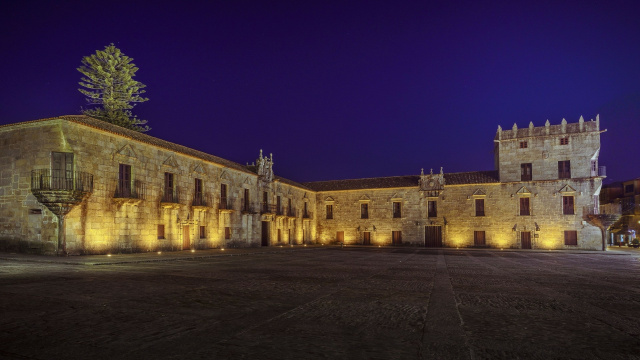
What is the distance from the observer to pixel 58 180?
1708cm

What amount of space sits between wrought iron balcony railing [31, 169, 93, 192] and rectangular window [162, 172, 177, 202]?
5231 mm

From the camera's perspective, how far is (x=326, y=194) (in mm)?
42781

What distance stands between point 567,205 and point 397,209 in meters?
15.0

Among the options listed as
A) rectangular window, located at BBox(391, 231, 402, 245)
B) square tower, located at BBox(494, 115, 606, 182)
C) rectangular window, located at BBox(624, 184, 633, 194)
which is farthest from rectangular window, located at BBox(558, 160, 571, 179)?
rectangular window, located at BBox(624, 184, 633, 194)

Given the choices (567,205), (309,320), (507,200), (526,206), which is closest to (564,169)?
(567,205)

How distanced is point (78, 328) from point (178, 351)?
1.78 metres

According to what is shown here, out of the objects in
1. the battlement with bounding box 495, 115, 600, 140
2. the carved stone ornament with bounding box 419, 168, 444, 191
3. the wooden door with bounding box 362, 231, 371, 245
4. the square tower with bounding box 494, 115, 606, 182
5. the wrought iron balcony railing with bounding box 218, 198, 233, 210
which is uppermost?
the battlement with bounding box 495, 115, 600, 140

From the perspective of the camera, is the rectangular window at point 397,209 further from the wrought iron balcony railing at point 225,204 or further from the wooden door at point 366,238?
the wrought iron balcony railing at point 225,204

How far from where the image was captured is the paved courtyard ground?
395cm

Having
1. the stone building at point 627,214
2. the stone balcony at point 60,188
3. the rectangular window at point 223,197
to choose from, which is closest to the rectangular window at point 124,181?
the stone balcony at point 60,188

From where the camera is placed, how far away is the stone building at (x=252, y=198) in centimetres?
1738

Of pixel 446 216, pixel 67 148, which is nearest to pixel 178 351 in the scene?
pixel 67 148

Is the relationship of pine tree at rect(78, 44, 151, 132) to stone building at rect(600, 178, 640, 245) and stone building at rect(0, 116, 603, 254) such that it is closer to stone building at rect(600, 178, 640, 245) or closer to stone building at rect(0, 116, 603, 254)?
stone building at rect(0, 116, 603, 254)

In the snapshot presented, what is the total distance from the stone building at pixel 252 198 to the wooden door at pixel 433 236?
0.10 metres
